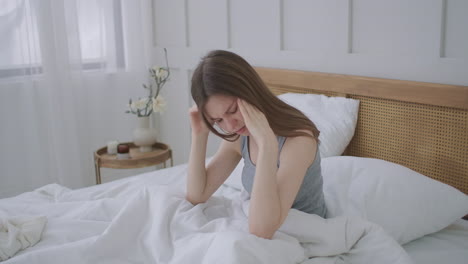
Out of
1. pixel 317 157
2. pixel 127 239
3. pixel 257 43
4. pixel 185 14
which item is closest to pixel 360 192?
pixel 317 157

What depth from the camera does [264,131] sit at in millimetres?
1461

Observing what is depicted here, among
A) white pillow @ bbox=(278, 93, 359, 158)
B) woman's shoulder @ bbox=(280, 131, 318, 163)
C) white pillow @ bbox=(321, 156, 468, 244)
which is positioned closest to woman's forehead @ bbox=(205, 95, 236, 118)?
woman's shoulder @ bbox=(280, 131, 318, 163)

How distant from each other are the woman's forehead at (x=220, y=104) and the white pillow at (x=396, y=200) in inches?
20.9

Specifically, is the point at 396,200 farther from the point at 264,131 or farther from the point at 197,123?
the point at 197,123

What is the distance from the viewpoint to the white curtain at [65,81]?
2930mm

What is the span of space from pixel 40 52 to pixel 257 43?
1.26 m

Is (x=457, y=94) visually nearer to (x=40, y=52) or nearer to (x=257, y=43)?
(x=257, y=43)

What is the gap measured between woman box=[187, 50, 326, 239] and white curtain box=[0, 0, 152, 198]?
1770mm

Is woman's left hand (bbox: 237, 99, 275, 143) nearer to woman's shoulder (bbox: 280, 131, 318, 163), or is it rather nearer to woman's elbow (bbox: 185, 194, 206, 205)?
woman's shoulder (bbox: 280, 131, 318, 163)

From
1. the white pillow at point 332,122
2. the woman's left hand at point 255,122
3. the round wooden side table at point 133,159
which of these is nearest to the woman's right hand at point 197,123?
the woman's left hand at point 255,122

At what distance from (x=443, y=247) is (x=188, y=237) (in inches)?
32.0

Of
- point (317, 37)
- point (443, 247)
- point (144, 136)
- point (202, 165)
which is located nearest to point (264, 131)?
point (202, 165)

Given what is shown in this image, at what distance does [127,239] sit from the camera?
5.01 feet

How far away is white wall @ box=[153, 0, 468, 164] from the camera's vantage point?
1.92 m
